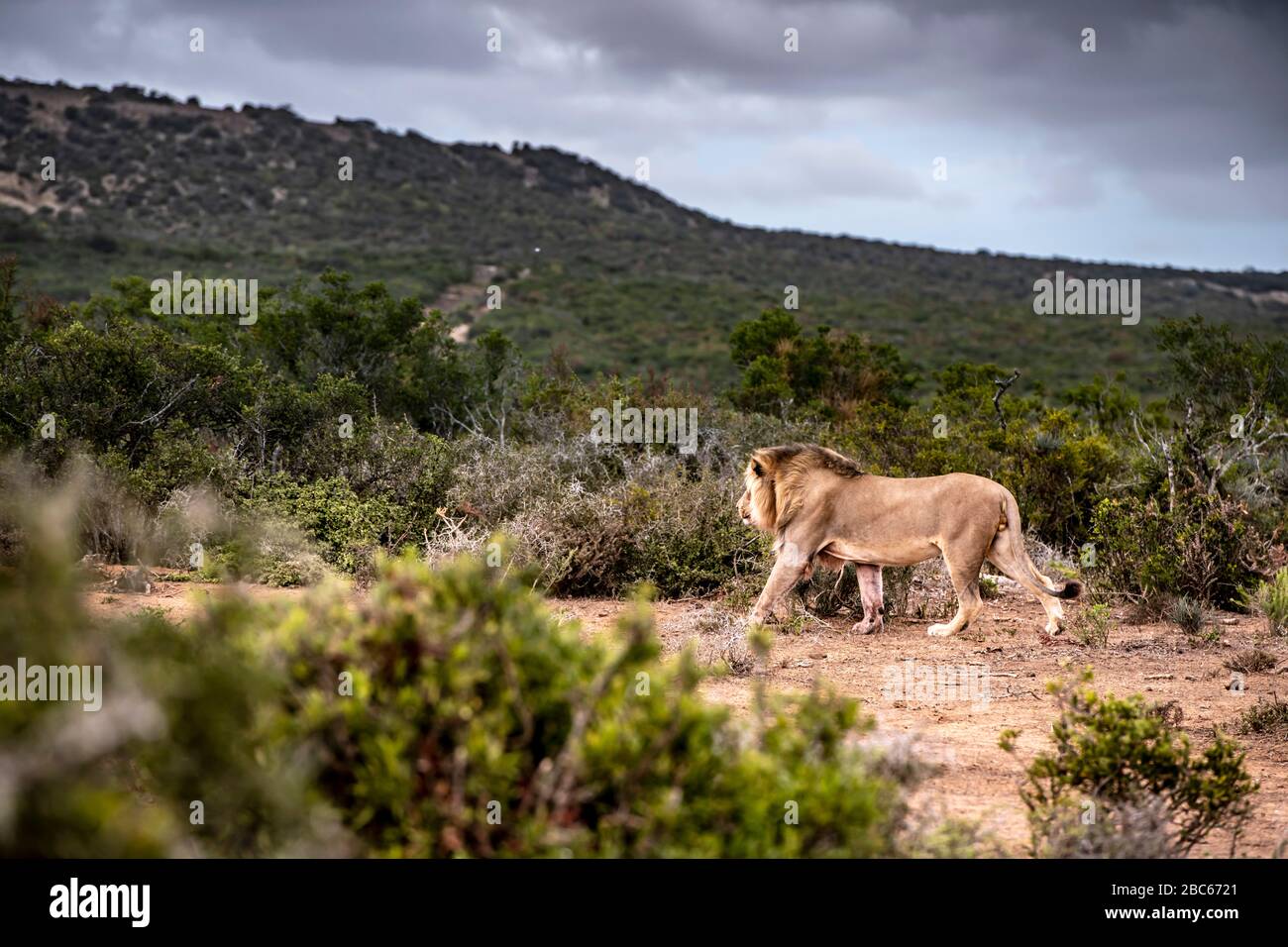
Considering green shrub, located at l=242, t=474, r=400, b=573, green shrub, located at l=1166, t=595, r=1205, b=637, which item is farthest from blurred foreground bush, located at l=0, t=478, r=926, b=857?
green shrub, located at l=1166, t=595, r=1205, b=637

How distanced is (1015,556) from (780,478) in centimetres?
194

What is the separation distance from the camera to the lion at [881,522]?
8773 millimetres

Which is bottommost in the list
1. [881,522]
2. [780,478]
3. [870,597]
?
[870,597]

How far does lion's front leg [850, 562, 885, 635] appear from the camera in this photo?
9445 millimetres

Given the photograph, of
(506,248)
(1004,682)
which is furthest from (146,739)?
(506,248)

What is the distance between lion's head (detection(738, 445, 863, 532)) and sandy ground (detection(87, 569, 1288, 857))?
3.33 ft

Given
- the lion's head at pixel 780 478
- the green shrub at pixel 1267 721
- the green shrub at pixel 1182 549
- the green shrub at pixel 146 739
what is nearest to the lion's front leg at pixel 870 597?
the lion's head at pixel 780 478

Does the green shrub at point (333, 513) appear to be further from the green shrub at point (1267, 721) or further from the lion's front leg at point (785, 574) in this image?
the green shrub at point (1267, 721)

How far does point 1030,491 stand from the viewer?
40.2 feet

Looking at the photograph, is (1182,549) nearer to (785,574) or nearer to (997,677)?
(997,677)

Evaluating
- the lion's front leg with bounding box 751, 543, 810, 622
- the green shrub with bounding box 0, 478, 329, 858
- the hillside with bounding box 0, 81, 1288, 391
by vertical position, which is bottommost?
the lion's front leg with bounding box 751, 543, 810, 622

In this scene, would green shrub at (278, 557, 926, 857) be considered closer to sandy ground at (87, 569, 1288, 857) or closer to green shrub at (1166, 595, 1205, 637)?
sandy ground at (87, 569, 1288, 857)

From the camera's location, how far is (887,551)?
8.87 m
